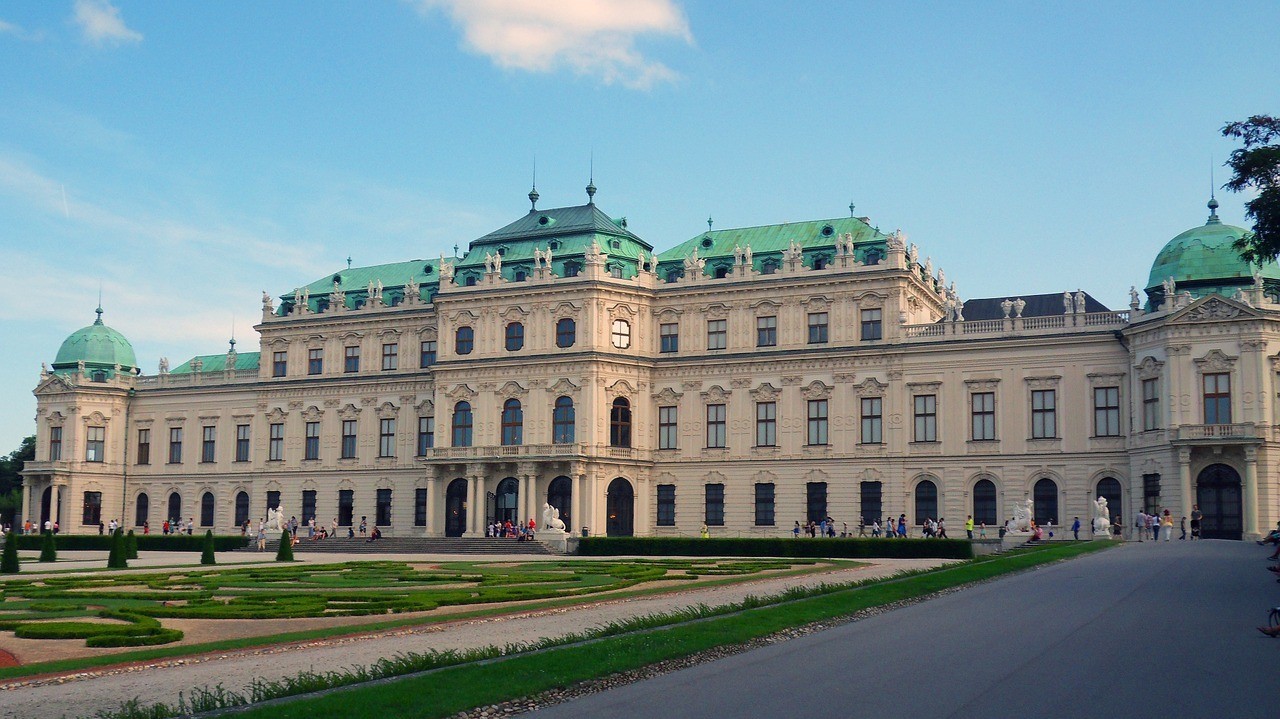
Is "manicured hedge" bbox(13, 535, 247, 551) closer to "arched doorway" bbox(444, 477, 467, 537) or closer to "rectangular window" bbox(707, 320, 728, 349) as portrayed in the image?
"arched doorway" bbox(444, 477, 467, 537)

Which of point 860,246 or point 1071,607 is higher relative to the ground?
point 860,246

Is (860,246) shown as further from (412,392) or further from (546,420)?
(412,392)

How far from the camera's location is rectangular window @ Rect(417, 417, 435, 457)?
78250 mm

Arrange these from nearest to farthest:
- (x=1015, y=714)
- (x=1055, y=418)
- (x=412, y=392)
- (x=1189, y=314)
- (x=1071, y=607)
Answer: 1. (x=1015, y=714)
2. (x=1071, y=607)
3. (x=1189, y=314)
4. (x=1055, y=418)
5. (x=412, y=392)

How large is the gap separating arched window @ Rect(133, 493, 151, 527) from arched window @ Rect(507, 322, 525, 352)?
30.8 metres

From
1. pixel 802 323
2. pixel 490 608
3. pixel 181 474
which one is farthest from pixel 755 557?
pixel 181 474

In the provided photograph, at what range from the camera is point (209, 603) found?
27797mm

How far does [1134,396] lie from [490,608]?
44.2 metres

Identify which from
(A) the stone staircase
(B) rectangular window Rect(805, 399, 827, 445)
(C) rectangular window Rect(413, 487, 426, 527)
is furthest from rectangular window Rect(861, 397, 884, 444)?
(C) rectangular window Rect(413, 487, 426, 527)

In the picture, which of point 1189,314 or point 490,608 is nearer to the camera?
point 490,608

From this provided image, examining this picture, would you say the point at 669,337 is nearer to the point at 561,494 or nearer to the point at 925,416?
the point at 561,494

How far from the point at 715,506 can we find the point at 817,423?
758cm

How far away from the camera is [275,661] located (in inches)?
723

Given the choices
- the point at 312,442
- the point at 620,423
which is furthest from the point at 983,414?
the point at 312,442
